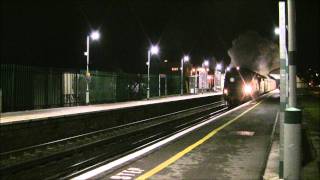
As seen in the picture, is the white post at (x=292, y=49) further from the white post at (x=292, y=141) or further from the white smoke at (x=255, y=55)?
the white smoke at (x=255, y=55)

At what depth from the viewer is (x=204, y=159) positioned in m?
11.2

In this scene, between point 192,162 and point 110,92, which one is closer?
point 192,162

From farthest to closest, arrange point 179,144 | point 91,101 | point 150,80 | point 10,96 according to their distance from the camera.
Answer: point 150,80
point 91,101
point 10,96
point 179,144

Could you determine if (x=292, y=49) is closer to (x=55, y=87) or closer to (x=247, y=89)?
(x=55, y=87)

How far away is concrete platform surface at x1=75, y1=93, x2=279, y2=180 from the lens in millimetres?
9391

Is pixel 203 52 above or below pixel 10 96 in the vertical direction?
above

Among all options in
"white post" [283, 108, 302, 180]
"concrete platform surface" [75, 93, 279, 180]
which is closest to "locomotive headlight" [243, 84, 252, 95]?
"concrete platform surface" [75, 93, 279, 180]

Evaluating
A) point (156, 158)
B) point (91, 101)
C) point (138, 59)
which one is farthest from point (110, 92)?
point (138, 59)

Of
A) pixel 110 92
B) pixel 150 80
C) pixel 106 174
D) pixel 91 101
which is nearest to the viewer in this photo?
pixel 106 174

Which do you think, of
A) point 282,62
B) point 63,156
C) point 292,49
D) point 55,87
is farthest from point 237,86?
point 292,49

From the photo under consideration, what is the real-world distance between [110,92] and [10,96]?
1304 centimetres

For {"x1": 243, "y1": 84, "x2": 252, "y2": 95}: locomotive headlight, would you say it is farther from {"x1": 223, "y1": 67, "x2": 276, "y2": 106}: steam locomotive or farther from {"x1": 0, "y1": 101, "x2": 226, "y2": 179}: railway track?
{"x1": 0, "y1": 101, "x2": 226, "y2": 179}: railway track

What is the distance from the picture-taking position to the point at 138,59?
7788 cm

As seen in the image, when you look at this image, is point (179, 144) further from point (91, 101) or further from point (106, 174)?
point (91, 101)
